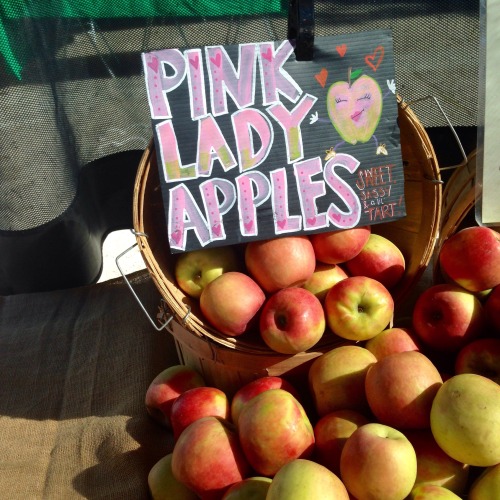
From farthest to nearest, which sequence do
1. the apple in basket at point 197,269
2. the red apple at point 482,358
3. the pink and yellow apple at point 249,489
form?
the apple in basket at point 197,269, the red apple at point 482,358, the pink and yellow apple at point 249,489

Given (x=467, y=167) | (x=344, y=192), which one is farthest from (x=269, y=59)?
(x=467, y=167)

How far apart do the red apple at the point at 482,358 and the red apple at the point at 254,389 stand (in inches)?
14.1

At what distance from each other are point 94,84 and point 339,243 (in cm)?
137

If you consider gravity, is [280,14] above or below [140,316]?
above

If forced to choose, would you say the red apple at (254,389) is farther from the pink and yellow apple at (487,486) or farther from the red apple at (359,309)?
the pink and yellow apple at (487,486)

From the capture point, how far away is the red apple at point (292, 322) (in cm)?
110

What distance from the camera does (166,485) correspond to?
3.61ft

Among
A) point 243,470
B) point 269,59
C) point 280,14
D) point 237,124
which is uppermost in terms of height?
point 280,14

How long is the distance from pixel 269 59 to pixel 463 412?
81 centimetres

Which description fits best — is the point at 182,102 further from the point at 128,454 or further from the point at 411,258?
the point at 128,454

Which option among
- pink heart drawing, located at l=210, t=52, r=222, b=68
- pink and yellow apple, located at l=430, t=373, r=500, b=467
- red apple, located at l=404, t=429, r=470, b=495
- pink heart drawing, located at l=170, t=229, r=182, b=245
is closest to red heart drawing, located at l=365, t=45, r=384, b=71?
pink heart drawing, located at l=210, t=52, r=222, b=68

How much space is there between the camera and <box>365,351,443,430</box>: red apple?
97 cm

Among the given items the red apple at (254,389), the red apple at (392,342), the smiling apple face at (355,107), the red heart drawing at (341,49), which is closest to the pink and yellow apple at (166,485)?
the red apple at (254,389)

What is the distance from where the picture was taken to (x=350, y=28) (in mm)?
2219
